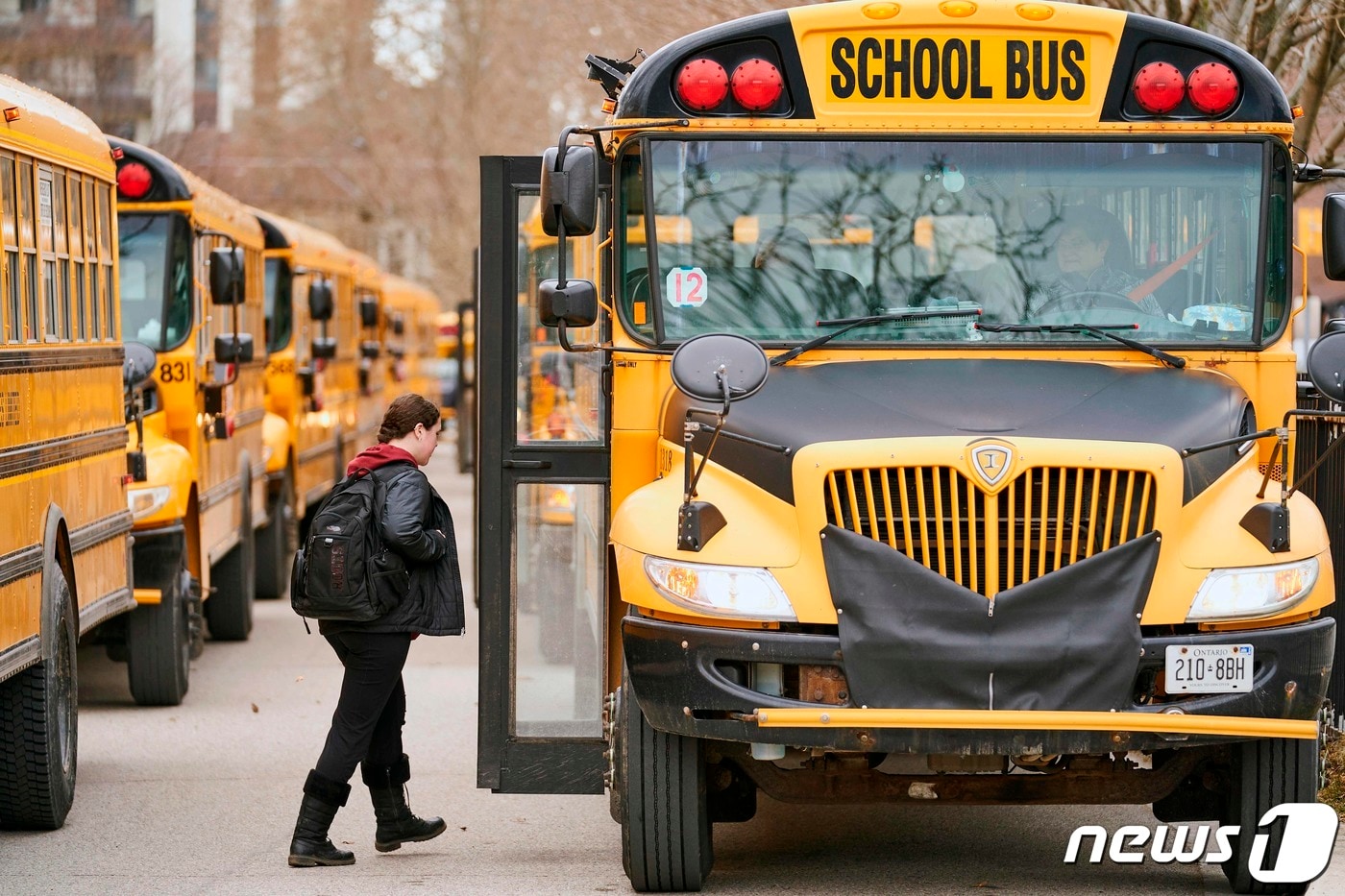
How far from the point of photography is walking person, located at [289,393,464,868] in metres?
7.12

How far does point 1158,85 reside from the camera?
6.91m

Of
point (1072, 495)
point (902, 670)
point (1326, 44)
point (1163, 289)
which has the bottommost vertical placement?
point (902, 670)

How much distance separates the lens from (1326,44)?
10680 millimetres

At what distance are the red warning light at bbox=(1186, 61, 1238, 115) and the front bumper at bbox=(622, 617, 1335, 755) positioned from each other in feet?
5.61

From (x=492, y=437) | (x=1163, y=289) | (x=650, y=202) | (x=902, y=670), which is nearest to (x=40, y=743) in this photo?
(x=492, y=437)

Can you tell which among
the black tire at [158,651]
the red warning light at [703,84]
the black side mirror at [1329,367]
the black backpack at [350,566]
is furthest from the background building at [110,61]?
the black side mirror at [1329,367]

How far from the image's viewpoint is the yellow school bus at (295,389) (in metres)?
17.0

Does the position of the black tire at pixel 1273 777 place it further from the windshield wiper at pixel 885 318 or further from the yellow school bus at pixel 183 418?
the yellow school bus at pixel 183 418

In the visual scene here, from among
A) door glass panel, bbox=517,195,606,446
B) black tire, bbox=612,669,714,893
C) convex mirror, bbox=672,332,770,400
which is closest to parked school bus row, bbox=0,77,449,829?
door glass panel, bbox=517,195,606,446

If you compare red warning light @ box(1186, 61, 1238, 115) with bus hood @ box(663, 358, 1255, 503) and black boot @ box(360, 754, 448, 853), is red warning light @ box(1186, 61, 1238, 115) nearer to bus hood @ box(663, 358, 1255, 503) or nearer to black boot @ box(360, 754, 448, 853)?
bus hood @ box(663, 358, 1255, 503)

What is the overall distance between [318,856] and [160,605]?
4351mm

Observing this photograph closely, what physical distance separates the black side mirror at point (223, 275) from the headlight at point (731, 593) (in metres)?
7.34

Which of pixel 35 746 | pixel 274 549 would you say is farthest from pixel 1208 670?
pixel 274 549

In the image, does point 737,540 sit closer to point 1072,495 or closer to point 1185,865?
point 1072,495
